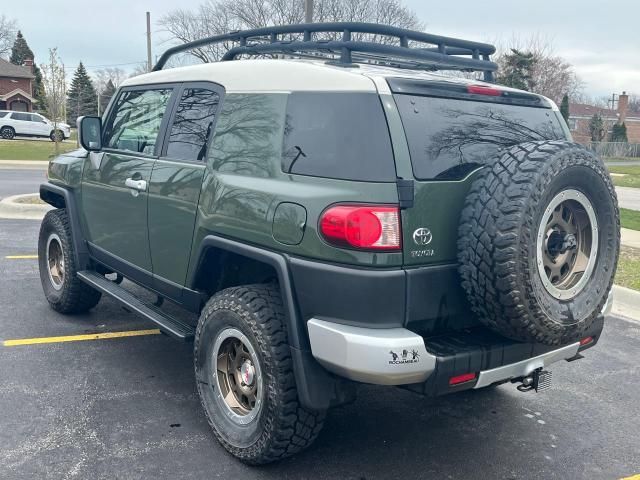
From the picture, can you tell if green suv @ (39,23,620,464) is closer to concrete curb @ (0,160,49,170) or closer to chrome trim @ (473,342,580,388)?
chrome trim @ (473,342,580,388)

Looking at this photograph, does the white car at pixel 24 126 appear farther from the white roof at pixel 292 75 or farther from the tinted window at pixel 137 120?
the white roof at pixel 292 75

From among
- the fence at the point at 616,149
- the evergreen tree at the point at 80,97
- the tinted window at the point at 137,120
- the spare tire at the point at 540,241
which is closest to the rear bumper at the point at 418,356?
the spare tire at the point at 540,241

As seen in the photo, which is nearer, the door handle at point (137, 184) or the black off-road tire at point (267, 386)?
the black off-road tire at point (267, 386)

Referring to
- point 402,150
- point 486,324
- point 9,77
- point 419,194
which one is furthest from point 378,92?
point 9,77

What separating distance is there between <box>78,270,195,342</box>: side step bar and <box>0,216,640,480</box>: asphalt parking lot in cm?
48

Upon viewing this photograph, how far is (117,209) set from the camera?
429 centimetres

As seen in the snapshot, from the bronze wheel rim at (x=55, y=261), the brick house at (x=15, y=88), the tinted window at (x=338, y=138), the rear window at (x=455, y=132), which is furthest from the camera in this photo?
the brick house at (x=15, y=88)

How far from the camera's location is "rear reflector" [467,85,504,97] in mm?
3090

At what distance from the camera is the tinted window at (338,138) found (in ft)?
8.82

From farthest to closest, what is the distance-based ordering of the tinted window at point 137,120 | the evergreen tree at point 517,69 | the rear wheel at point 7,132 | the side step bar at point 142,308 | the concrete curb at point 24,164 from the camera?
the evergreen tree at point 517,69, the rear wheel at point 7,132, the concrete curb at point 24,164, the tinted window at point 137,120, the side step bar at point 142,308

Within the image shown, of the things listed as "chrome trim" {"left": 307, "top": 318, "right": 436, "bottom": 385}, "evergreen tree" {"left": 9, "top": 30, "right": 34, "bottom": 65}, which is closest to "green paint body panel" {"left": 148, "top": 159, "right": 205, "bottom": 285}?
"chrome trim" {"left": 307, "top": 318, "right": 436, "bottom": 385}

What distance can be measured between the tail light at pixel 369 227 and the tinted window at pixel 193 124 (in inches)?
47.7

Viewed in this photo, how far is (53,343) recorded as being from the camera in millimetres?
4730

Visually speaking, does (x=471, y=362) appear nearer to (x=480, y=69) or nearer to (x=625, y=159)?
(x=480, y=69)
